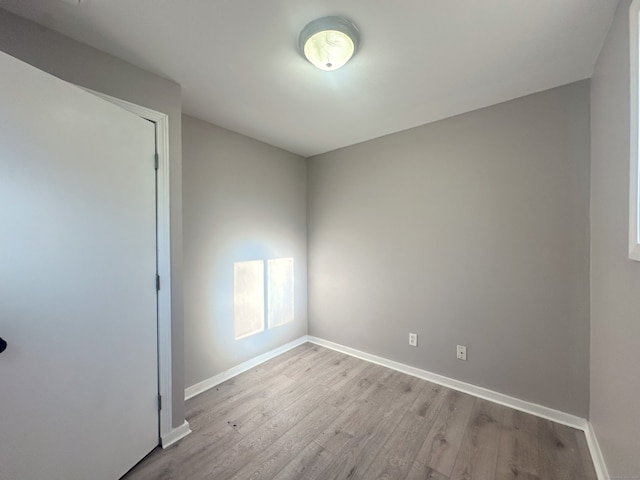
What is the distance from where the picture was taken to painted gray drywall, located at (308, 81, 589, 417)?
5.81ft

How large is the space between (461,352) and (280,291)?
1.93 meters

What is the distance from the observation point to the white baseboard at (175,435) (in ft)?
5.31

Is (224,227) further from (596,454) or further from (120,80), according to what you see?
(596,454)

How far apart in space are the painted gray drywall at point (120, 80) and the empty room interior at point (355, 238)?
0.01 meters

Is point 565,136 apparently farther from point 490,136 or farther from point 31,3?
point 31,3

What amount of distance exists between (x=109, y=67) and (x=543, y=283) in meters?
3.19

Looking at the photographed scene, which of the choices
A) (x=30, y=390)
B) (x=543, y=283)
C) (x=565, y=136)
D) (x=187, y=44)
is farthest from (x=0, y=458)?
(x=565, y=136)

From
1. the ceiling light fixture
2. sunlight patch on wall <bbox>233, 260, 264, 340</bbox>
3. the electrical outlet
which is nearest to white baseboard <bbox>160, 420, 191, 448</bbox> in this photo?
sunlight patch on wall <bbox>233, 260, 264, 340</bbox>

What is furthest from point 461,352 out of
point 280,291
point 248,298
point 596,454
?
point 248,298

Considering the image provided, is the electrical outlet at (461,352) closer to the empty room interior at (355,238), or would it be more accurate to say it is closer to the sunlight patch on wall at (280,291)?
the empty room interior at (355,238)

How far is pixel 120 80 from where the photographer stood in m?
1.50

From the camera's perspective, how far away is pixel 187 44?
141 cm

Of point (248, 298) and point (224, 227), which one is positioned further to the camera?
point (248, 298)

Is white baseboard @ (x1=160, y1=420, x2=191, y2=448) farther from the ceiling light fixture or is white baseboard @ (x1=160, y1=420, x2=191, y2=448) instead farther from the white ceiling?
the ceiling light fixture
